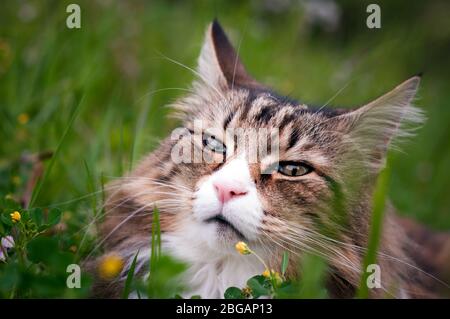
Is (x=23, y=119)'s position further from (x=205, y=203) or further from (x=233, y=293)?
(x=233, y=293)

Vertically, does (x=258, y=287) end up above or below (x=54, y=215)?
below

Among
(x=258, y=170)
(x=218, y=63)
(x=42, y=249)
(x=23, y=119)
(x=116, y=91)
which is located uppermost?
(x=116, y=91)

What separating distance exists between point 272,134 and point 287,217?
32 centimetres

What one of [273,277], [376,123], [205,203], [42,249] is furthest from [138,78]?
[273,277]

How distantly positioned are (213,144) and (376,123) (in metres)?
0.60

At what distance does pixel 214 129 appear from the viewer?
2.04m

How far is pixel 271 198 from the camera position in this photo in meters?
1.75

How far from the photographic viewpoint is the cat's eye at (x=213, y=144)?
1959 millimetres

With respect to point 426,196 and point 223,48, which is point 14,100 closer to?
point 223,48

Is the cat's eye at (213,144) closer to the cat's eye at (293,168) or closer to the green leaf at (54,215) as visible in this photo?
the cat's eye at (293,168)

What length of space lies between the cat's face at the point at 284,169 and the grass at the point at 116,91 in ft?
0.52

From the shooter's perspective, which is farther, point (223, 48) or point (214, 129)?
point (223, 48)

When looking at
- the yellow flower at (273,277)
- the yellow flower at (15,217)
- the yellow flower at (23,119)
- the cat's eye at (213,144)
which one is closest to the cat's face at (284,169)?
the cat's eye at (213,144)
